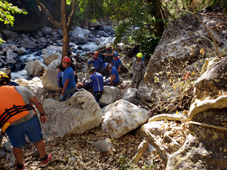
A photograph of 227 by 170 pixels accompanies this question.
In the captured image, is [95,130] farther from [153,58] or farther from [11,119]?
[153,58]

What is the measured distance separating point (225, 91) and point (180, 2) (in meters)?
8.00

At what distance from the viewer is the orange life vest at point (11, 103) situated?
2.50 metres

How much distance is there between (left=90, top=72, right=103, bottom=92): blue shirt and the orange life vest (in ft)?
10.9

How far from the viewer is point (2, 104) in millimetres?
2492

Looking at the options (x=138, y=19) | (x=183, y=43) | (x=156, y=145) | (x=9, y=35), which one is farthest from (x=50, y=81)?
(x=9, y=35)

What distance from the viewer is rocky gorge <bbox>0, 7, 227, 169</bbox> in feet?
6.31

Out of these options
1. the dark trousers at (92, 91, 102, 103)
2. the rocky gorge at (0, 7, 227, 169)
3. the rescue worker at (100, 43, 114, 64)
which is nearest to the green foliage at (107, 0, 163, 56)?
the rescue worker at (100, 43, 114, 64)

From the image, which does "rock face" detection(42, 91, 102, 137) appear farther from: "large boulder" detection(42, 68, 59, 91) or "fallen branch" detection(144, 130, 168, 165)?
"large boulder" detection(42, 68, 59, 91)

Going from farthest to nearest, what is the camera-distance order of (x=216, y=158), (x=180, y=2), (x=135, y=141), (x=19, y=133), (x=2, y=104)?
(x=180, y=2)
(x=135, y=141)
(x=19, y=133)
(x=2, y=104)
(x=216, y=158)

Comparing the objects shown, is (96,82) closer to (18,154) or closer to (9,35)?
(18,154)

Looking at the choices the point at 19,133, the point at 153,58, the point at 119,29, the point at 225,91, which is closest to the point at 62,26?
the point at 119,29

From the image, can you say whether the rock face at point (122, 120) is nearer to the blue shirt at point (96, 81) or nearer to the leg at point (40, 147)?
the leg at point (40, 147)

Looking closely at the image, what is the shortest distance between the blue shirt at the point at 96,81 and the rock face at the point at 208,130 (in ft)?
13.1

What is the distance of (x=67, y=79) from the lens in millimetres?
4781
